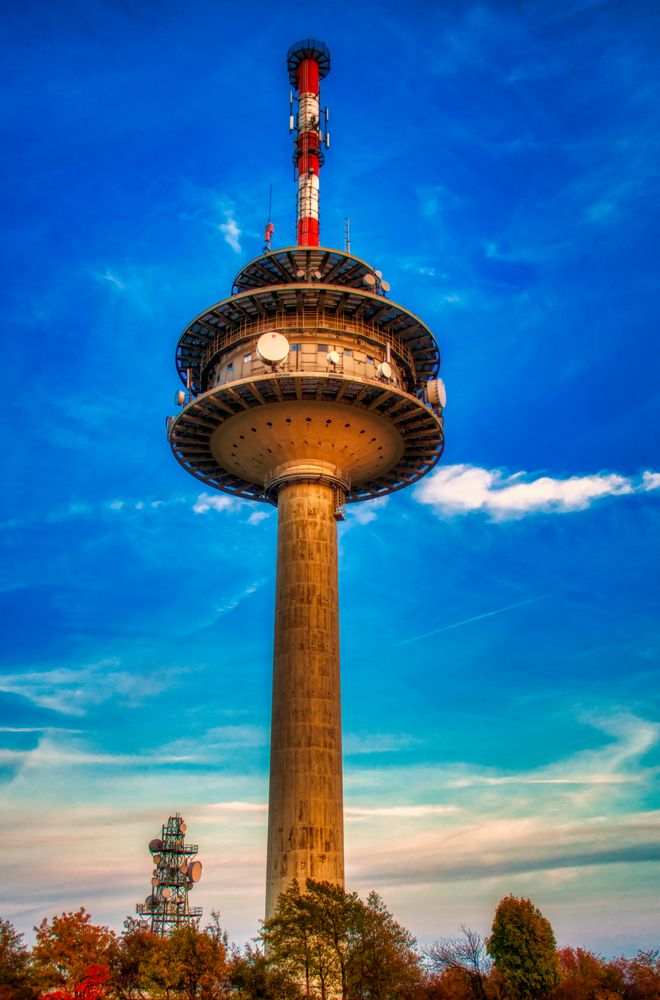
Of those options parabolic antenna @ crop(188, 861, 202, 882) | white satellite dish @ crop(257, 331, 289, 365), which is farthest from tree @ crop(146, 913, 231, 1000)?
white satellite dish @ crop(257, 331, 289, 365)

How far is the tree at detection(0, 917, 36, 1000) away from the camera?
34.9m

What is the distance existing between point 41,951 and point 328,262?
34600mm

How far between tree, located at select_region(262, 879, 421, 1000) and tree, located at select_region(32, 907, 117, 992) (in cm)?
722

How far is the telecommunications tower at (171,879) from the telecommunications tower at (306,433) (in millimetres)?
19578

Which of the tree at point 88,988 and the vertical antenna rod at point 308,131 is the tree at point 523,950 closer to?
the tree at point 88,988

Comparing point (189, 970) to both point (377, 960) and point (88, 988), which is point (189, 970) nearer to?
point (88, 988)

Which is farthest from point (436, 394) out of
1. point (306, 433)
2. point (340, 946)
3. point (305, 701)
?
point (340, 946)

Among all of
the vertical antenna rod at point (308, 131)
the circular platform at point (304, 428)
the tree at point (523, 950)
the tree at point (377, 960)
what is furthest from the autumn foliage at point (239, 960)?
the vertical antenna rod at point (308, 131)

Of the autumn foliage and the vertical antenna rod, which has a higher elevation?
the vertical antenna rod

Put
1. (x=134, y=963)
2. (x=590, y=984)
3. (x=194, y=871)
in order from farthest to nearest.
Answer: (x=194, y=871)
(x=590, y=984)
(x=134, y=963)

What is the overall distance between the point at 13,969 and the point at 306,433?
1069 inches

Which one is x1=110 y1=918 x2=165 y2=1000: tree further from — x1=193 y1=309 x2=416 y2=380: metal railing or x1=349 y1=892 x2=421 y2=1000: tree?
x1=193 y1=309 x2=416 y2=380: metal railing

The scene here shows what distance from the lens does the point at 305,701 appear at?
40469 mm

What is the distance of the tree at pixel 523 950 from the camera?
49.0 metres
